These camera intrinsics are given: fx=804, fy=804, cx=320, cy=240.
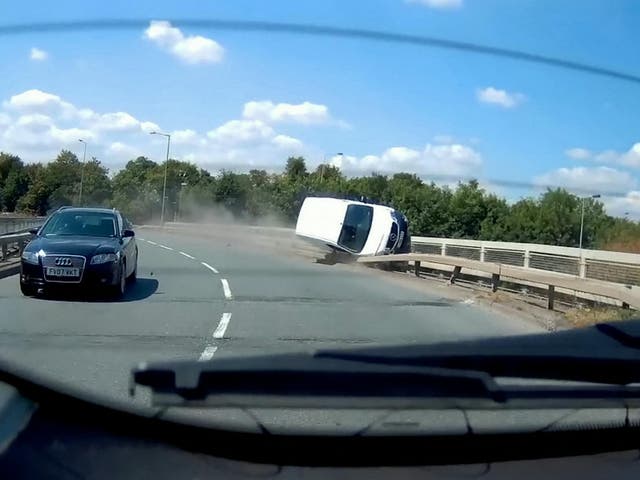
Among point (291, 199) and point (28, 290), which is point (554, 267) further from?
point (291, 199)

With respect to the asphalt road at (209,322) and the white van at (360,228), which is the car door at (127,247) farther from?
the white van at (360,228)

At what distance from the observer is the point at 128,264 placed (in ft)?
47.8

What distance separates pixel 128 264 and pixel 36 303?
2.76 m

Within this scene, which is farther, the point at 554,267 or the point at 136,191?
the point at 136,191

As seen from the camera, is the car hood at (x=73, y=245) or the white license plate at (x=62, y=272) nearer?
the white license plate at (x=62, y=272)

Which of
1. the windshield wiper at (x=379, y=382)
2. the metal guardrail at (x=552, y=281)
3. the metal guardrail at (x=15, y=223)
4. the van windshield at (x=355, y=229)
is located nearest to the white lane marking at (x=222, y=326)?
the metal guardrail at (x=552, y=281)

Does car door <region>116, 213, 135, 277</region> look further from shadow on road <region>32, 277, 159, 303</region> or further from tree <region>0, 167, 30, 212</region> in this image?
tree <region>0, 167, 30, 212</region>

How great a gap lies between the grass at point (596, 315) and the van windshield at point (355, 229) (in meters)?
17.1

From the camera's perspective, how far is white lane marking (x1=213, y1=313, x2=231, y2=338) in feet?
29.4

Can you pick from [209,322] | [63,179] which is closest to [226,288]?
[209,322]

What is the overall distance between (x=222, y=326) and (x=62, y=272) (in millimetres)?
3982

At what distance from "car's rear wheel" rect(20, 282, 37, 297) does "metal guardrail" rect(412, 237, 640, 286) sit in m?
10.2

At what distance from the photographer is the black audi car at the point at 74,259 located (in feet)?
40.9

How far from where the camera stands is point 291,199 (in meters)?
38.4
